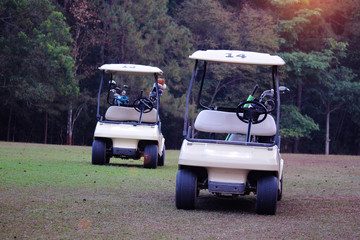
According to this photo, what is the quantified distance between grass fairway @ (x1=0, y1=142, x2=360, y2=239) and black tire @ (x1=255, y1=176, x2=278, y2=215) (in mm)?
138

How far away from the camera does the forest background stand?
29391mm

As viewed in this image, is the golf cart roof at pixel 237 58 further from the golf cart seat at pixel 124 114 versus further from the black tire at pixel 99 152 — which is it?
the golf cart seat at pixel 124 114

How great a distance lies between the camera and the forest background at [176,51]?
29391 millimetres

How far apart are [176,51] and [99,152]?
75.7 ft

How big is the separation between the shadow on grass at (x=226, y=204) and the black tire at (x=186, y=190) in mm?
358

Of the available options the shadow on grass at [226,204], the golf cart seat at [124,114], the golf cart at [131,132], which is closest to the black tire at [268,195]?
the shadow on grass at [226,204]

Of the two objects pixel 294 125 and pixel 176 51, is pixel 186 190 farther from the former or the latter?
pixel 294 125

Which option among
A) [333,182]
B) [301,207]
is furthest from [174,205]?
[333,182]

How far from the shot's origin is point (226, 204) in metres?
8.33

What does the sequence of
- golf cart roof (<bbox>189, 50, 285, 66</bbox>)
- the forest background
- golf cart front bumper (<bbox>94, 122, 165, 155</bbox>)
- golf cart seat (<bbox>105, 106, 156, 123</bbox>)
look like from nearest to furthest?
golf cart roof (<bbox>189, 50, 285, 66</bbox>) → golf cart front bumper (<bbox>94, 122, 165, 155</bbox>) → golf cart seat (<bbox>105, 106, 156, 123</bbox>) → the forest background

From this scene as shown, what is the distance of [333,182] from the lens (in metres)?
12.0

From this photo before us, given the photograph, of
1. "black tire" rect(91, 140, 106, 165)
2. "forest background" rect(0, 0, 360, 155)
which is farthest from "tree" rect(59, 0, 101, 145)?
"black tire" rect(91, 140, 106, 165)

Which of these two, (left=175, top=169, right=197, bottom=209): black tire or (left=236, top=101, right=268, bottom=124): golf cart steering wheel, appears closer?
(left=175, top=169, right=197, bottom=209): black tire

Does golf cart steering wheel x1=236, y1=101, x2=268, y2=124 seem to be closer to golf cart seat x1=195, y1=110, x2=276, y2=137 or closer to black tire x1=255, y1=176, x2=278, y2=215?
golf cart seat x1=195, y1=110, x2=276, y2=137
